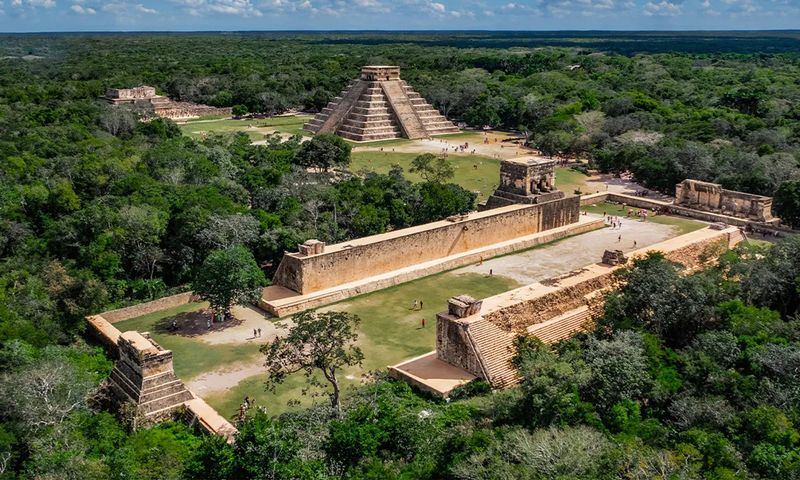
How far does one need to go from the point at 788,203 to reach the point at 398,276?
49.1 ft

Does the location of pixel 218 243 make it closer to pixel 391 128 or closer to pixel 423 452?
pixel 423 452

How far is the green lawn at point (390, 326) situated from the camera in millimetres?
13594

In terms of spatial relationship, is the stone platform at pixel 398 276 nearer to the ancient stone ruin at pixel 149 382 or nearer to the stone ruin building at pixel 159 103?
the ancient stone ruin at pixel 149 382

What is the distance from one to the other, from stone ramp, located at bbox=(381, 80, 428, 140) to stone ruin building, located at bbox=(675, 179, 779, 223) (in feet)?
67.0

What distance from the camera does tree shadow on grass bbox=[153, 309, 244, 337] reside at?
16.6 meters

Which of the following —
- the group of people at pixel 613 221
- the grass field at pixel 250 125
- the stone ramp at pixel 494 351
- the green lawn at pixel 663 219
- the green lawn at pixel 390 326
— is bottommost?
the green lawn at pixel 663 219

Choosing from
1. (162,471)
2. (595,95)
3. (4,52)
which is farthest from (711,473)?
(4,52)

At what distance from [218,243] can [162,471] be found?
10254mm

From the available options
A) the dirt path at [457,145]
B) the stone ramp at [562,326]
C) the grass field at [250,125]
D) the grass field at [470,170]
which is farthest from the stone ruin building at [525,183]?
the grass field at [250,125]

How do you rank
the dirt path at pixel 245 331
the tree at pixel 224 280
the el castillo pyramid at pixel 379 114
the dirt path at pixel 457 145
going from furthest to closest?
the el castillo pyramid at pixel 379 114, the dirt path at pixel 457 145, the tree at pixel 224 280, the dirt path at pixel 245 331

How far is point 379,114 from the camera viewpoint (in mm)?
46219

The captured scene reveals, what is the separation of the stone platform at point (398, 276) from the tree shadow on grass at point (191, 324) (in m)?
1.21

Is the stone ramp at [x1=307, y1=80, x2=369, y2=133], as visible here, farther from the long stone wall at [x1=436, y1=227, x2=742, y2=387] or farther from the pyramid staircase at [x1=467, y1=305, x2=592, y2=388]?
the pyramid staircase at [x1=467, y1=305, x2=592, y2=388]

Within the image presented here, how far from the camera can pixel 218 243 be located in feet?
64.2
